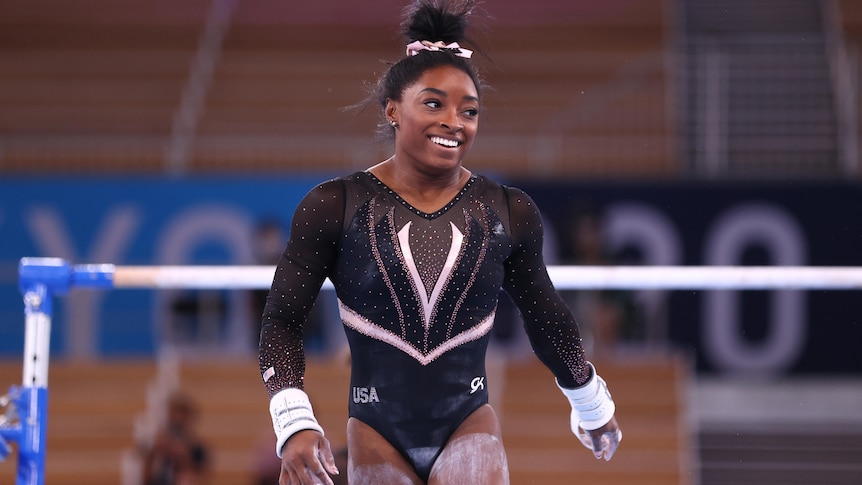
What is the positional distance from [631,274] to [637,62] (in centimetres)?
831

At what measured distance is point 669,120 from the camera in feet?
36.8

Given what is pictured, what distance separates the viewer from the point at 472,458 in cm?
286

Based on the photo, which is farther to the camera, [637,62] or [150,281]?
[637,62]

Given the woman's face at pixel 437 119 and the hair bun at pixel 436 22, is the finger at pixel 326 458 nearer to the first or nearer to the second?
the woman's face at pixel 437 119

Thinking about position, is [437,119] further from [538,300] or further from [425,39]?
[538,300]

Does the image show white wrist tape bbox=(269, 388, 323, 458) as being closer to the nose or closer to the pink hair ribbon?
the nose

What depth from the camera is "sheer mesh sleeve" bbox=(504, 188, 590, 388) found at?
3.10 m

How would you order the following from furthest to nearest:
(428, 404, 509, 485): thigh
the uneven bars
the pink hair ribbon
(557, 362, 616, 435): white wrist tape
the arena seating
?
the arena seating → the uneven bars → (557, 362, 616, 435): white wrist tape → the pink hair ribbon → (428, 404, 509, 485): thigh

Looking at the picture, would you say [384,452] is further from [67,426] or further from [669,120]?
[669,120]

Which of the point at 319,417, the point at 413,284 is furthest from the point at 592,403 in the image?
the point at 319,417

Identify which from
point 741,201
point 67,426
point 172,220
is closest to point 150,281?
point 67,426

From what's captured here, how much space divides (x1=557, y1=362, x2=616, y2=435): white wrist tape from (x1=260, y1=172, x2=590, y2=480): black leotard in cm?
36

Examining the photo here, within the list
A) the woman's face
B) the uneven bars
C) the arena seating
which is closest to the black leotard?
the woman's face

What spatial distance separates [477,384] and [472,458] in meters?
0.22
